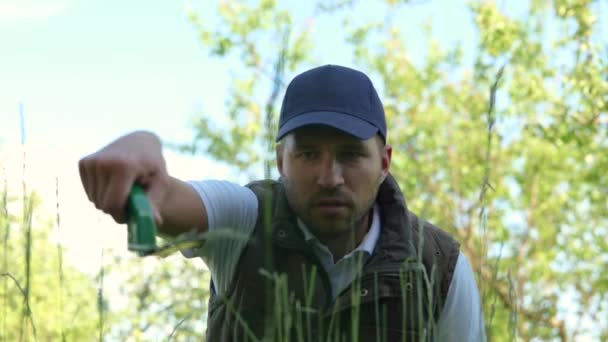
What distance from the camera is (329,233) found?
2453 mm

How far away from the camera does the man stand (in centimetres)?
234

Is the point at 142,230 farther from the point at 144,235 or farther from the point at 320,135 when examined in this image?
the point at 320,135

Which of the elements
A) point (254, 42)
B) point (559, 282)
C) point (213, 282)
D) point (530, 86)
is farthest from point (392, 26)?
point (213, 282)

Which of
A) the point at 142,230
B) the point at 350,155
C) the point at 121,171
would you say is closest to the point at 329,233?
the point at 350,155

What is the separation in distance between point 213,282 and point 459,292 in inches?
26.4

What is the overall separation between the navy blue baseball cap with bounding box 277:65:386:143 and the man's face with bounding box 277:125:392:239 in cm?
3

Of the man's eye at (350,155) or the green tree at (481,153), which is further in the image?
the green tree at (481,153)

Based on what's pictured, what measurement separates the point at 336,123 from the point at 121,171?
1.02 meters

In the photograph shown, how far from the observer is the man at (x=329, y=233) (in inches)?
92.3

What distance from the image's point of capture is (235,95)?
1603 cm

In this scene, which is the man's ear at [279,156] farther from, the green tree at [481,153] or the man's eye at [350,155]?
the green tree at [481,153]

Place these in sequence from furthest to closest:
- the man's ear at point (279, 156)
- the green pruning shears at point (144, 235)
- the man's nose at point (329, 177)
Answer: the man's ear at point (279, 156)
the man's nose at point (329, 177)
the green pruning shears at point (144, 235)

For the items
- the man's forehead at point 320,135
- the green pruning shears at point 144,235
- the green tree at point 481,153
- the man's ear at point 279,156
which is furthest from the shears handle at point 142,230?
the green tree at point 481,153

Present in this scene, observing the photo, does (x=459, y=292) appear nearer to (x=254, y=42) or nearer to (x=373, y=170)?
(x=373, y=170)
